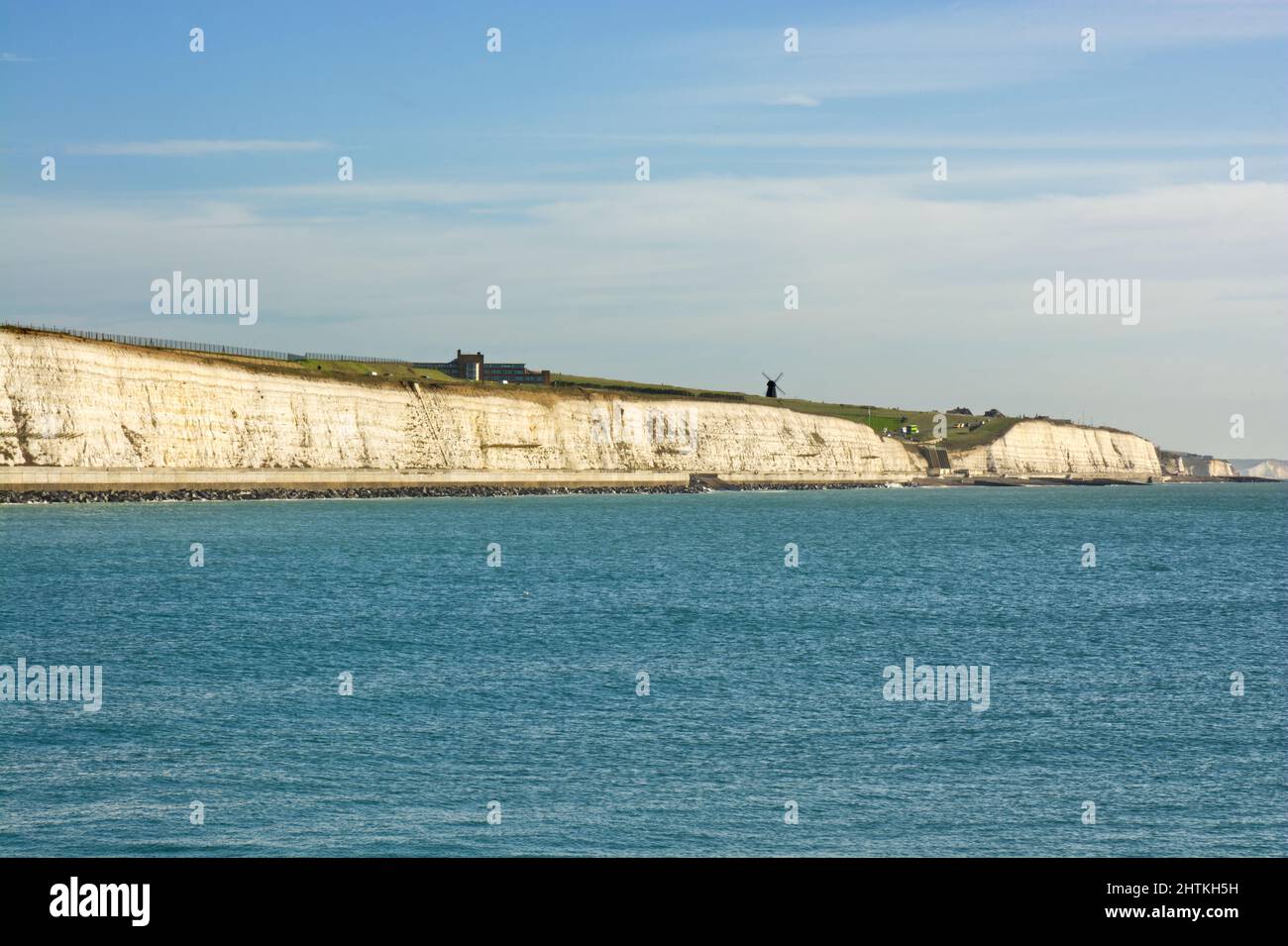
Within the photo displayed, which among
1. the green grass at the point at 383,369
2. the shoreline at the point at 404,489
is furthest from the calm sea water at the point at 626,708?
the green grass at the point at 383,369

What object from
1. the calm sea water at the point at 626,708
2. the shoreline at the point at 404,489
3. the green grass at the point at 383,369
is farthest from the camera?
the green grass at the point at 383,369

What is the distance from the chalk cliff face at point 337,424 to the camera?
8781cm

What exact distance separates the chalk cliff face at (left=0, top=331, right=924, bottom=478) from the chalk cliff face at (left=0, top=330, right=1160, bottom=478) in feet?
0.34

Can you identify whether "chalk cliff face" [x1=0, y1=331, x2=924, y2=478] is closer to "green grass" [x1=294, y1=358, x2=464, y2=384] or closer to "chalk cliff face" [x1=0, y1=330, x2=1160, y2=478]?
"chalk cliff face" [x1=0, y1=330, x2=1160, y2=478]

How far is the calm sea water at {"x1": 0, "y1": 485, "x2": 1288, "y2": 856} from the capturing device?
16172 mm

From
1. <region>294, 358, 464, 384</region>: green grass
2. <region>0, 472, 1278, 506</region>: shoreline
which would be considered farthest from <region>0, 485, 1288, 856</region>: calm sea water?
<region>294, 358, 464, 384</region>: green grass

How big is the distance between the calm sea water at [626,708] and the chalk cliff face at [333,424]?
36.1 meters

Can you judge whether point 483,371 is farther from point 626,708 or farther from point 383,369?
point 626,708

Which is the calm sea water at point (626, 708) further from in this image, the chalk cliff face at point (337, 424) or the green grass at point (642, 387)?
the green grass at point (642, 387)

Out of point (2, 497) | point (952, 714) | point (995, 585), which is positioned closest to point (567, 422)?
point (2, 497)

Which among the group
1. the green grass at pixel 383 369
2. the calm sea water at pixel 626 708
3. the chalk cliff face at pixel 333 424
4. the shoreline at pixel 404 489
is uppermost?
the green grass at pixel 383 369

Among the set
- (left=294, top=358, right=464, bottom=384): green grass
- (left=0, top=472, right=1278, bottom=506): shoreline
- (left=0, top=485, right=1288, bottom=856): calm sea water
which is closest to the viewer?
(left=0, top=485, right=1288, bottom=856): calm sea water
